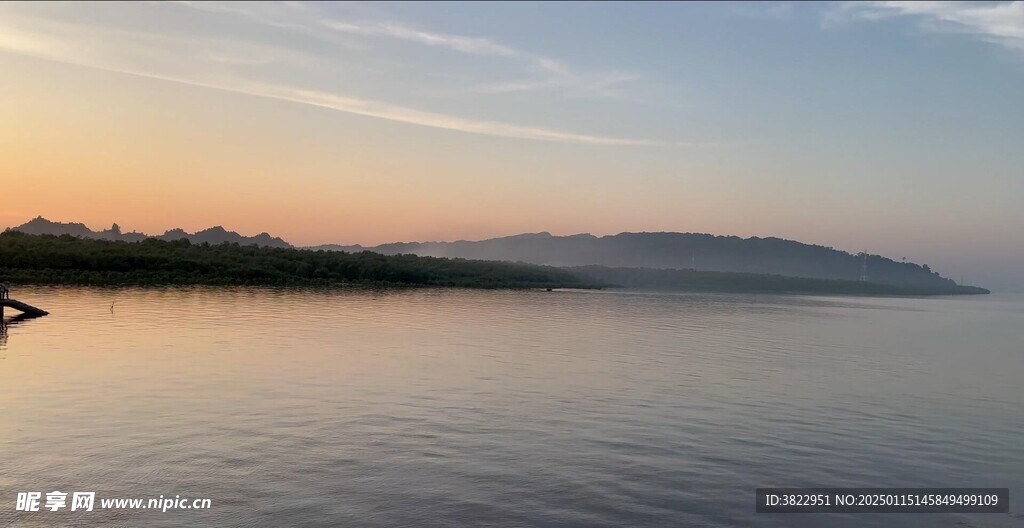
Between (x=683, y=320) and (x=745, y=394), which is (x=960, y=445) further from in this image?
(x=683, y=320)

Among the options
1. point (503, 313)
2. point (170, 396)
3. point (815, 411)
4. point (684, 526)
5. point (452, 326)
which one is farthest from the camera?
point (503, 313)

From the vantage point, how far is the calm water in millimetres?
16656

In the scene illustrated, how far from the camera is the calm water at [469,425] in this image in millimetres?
16656

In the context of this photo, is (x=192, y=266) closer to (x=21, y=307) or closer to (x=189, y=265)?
(x=189, y=265)

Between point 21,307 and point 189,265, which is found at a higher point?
point 189,265

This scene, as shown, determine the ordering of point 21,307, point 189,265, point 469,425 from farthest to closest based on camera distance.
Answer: point 189,265, point 21,307, point 469,425

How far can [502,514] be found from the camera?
1581 centimetres

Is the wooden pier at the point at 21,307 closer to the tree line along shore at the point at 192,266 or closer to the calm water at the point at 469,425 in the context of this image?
the calm water at the point at 469,425

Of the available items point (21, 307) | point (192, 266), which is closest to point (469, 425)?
point (21, 307)

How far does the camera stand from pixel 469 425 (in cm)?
2450

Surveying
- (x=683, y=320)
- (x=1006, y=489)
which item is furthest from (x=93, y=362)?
(x=683, y=320)

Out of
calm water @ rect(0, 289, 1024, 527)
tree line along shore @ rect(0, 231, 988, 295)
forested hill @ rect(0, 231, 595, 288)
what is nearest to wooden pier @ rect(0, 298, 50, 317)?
calm water @ rect(0, 289, 1024, 527)

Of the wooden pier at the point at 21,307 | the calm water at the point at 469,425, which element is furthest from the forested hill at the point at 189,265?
the calm water at the point at 469,425

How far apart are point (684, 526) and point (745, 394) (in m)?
18.9
